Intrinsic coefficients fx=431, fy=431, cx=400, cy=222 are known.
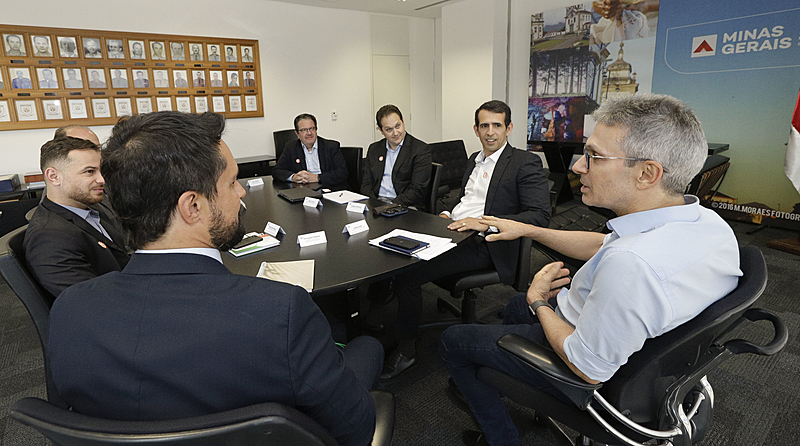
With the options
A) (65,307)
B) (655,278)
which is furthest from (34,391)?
(655,278)

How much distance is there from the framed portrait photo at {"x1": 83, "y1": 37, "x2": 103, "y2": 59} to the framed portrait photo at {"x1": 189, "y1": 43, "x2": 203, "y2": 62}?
1.00 meters

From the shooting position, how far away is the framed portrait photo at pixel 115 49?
16.8ft

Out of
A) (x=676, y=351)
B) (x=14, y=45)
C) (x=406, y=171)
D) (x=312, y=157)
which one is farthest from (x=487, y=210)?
(x=14, y=45)

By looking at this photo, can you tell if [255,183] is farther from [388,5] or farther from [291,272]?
[388,5]

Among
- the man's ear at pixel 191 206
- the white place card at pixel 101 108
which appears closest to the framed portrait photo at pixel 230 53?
the white place card at pixel 101 108

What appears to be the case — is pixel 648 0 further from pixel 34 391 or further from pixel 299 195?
pixel 34 391

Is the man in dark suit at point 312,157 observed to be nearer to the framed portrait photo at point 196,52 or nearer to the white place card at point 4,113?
the framed portrait photo at point 196,52

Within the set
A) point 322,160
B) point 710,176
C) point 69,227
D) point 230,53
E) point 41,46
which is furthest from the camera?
point 230,53

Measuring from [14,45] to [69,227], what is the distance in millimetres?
4453

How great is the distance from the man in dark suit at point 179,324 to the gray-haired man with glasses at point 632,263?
646 mm

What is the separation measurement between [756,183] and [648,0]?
225 centimetres

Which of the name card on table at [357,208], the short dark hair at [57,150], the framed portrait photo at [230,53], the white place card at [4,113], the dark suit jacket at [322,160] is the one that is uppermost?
the framed portrait photo at [230,53]

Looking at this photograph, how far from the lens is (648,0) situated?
471 centimetres

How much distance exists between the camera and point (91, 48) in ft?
16.5
